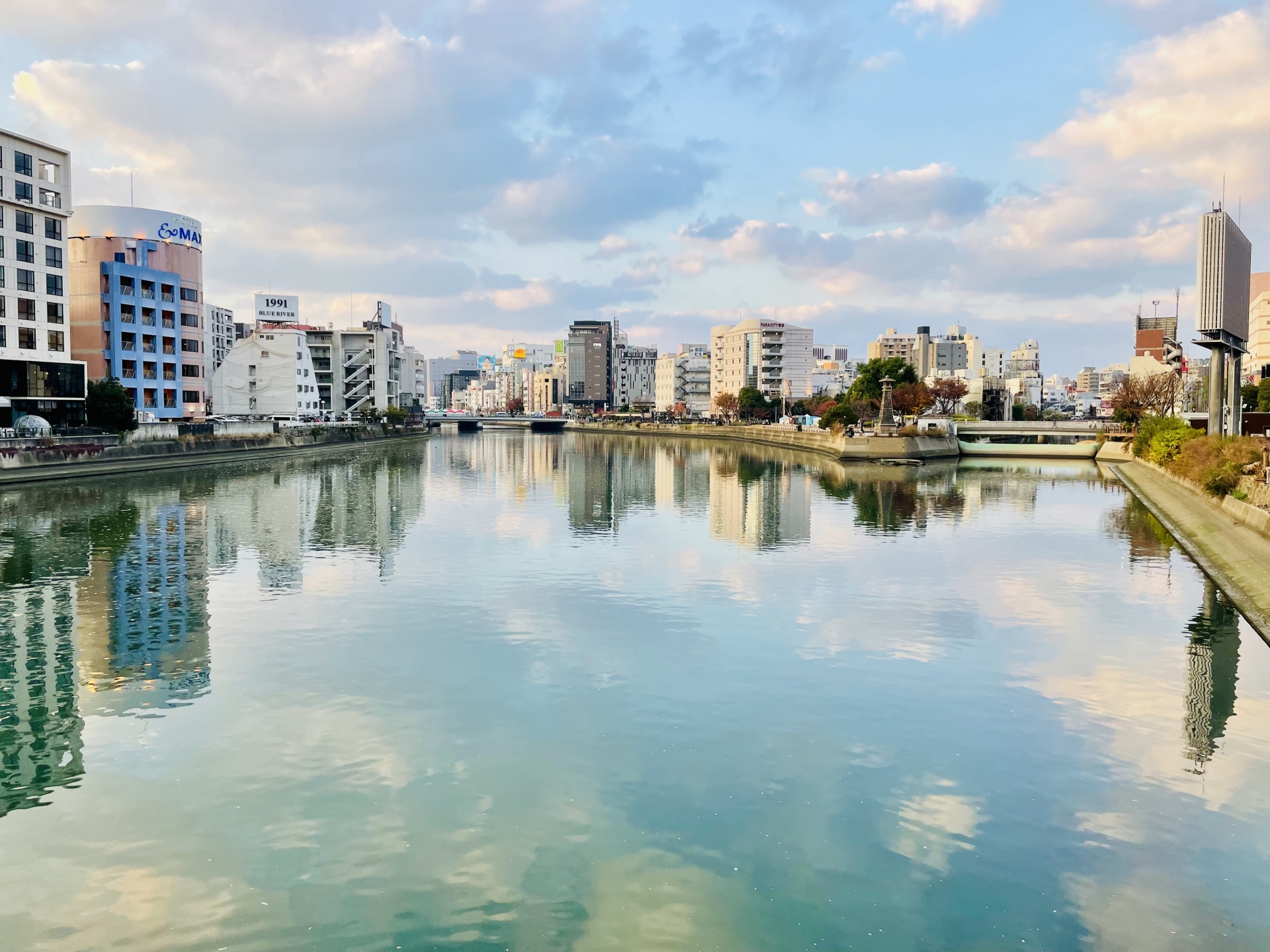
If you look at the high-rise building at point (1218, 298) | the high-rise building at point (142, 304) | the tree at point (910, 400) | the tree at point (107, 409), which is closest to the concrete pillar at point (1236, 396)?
the high-rise building at point (1218, 298)

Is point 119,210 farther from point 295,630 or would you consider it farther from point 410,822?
point 410,822

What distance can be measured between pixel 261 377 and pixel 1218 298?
336 ft

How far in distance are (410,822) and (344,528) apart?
30.7 m

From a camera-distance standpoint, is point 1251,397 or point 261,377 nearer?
point 1251,397

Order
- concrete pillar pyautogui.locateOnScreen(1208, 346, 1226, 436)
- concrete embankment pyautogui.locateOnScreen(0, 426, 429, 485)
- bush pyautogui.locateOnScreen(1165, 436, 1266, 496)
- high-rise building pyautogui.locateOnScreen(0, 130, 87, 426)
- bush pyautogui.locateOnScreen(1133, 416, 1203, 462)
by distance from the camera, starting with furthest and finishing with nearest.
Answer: bush pyautogui.locateOnScreen(1133, 416, 1203, 462) → concrete pillar pyautogui.locateOnScreen(1208, 346, 1226, 436) → high-rise building pyautogui.locateOnScreen(0, 130, 87, 426) → concrete embankment pyautogui.locateOnScreen(0, 426, 429, 485) → bush pyautogui.locateOnScreen(1165, 436, 1266, 496)

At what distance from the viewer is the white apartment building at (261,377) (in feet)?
373

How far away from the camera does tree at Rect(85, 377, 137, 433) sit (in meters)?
66.4

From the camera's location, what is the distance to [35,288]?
6309 centimetres

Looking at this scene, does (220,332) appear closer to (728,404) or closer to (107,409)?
(728,404)

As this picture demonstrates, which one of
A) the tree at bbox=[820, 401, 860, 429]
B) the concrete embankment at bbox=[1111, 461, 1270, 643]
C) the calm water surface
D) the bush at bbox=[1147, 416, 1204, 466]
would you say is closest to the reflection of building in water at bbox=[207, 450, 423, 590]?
the calm water surface

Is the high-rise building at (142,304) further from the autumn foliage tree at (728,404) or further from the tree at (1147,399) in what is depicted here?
the tree at (1147,399)

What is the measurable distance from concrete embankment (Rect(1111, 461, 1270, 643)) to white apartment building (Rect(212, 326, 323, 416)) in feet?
319

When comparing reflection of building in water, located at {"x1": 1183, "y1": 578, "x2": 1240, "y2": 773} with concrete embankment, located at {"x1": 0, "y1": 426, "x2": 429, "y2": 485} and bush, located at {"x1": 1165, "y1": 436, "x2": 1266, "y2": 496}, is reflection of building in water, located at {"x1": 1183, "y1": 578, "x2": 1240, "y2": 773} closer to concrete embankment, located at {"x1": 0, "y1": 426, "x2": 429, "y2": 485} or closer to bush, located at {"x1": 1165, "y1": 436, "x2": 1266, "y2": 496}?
bush, located at {"x1": 1165, "y1": 436, "x2": 1266, "y2": 496}

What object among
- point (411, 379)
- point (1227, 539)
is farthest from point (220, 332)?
point (1227, 539)
